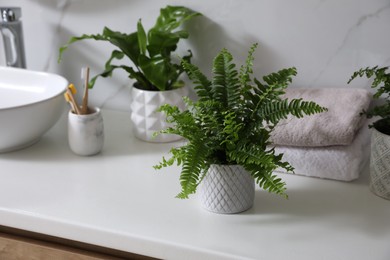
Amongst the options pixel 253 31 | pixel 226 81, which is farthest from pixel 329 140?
pixel 253 31

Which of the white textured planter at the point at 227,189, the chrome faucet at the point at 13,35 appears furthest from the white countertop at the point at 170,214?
the chrome faucet at the point at 13,35

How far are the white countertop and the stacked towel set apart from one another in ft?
0.11

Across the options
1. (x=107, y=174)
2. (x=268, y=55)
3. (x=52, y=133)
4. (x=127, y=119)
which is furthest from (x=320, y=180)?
(x=52, y=133)

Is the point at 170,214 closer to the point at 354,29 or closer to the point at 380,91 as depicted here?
the point at 380,91

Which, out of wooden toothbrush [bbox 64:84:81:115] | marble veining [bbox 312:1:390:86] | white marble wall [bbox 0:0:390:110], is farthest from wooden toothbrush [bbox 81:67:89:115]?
marble veining [bbox 312:1:390:86]

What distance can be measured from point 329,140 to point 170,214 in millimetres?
333

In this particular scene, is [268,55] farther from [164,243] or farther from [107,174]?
[164,243]

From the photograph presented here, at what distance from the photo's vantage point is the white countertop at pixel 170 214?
87cm

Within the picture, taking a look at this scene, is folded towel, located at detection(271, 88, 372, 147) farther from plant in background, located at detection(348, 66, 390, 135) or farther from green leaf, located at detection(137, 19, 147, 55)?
green leaf, located at detection(137, 19, 147, 55)

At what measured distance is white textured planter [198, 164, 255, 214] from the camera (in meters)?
0.95

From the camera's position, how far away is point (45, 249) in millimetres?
972

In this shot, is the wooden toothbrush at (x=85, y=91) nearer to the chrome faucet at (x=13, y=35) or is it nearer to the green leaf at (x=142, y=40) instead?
the green leaf at (x=142, y=40)

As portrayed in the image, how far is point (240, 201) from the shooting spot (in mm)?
964

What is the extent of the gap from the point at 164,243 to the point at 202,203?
5.3 inches
